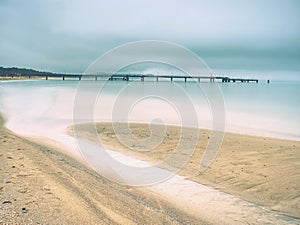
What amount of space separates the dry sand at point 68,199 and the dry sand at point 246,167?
2.24 m

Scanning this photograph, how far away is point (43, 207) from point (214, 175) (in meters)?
5.50

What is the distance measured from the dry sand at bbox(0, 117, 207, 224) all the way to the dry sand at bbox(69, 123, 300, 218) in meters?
2.24

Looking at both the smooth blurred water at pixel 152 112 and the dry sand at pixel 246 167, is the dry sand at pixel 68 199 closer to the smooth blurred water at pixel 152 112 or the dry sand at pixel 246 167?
the dry sand at pixel 246 167

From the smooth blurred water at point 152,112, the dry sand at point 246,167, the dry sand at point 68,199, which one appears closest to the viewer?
the dry sand at point 68,199

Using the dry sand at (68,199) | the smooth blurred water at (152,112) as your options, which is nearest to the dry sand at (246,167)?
the dry sand at (68,199)

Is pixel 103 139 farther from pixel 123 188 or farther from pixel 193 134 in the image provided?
pixel 123 188

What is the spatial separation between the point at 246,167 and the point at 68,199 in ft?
20.1

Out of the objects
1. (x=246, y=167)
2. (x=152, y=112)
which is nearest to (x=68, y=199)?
(x=246, y=167)

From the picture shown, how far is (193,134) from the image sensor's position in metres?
15.8

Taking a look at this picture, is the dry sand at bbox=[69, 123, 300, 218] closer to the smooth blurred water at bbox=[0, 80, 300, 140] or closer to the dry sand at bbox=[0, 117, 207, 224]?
the dry sand at bbox=[0, 117, 207, 224]

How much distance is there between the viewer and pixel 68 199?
620cm

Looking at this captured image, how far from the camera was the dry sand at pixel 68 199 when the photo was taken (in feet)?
18.0

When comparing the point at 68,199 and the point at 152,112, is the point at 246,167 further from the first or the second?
the point at 152,112

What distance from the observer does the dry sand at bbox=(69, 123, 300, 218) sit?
7.76 metres
